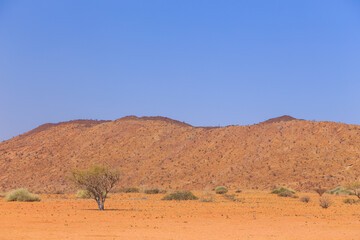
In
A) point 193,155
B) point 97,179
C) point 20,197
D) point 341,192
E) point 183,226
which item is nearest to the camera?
point 183,226

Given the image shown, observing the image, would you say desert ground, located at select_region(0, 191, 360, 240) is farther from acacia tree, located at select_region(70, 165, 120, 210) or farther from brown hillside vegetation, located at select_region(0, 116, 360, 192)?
brown hillside vegetation, located at select_region(0, 116, 360, 192)

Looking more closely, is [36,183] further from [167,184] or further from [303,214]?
[303,214]

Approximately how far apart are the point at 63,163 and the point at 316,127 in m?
45.1

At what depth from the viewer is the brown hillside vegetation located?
59.7 meters

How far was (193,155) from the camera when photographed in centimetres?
7281

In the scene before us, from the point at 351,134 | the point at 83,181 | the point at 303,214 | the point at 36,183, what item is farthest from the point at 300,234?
the point at 36,183

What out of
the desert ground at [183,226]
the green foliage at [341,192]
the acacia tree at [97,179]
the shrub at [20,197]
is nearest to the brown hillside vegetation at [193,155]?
the green foliage at [341,192]

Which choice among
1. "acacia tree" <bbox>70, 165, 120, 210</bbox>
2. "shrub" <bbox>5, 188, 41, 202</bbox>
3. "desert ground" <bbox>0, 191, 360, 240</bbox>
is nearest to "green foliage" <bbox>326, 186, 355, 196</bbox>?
"desert ground" <bbox>0, 191, 360, 240</bbox>

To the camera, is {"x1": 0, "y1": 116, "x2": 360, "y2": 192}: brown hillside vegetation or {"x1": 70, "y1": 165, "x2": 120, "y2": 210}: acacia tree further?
{"x1": 0, "y1": 116, "x2": 360, "y2": 192}: brown hillside vegetation

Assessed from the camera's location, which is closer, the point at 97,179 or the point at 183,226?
the point at 183,226

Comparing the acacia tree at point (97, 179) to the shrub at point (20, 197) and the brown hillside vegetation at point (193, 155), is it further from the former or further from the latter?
the brown hillside vegetation at point (193, 155)

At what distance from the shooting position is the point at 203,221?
21969 millimetres

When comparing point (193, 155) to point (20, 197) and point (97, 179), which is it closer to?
point (20, 197)

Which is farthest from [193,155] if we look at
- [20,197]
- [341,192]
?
[20,197]
